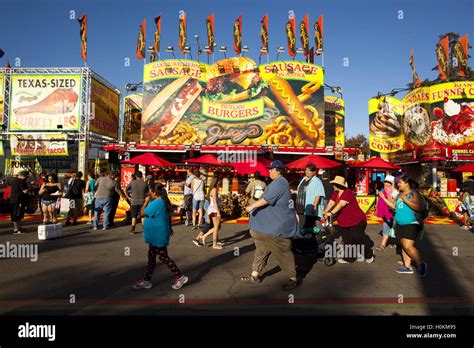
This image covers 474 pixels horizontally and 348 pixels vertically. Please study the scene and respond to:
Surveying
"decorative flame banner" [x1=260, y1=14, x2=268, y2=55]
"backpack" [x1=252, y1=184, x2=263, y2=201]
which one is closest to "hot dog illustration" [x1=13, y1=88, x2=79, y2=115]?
"decorative flame banner" [x1=260, y1=14, x2=268, y2=55]

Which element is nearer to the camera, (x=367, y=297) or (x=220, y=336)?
(x=220, y=336)

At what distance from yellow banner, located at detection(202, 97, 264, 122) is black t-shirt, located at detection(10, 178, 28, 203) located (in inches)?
496

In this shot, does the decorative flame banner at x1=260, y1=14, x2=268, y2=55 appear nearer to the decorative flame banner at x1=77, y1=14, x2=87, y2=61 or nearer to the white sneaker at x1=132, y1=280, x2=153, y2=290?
the decorative flame banner at x1=77, y1=14, x2=87, y2=61

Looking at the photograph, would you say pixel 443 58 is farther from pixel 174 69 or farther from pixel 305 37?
pixel 174 69

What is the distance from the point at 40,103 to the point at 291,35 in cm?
1681

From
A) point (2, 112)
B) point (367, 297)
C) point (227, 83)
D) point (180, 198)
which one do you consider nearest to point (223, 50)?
point (227, 83)

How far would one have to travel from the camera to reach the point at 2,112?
19734 mm

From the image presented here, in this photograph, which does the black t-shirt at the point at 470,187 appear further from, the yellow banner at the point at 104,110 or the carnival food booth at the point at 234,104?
the yellow banner at the point at 104,110

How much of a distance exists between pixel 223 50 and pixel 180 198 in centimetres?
1254

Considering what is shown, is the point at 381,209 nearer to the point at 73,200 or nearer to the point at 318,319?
the point at 318,319

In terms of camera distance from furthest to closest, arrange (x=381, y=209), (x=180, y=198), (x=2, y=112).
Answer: (x=2, y=112), (x=180, y=198), (x=381, y=209)

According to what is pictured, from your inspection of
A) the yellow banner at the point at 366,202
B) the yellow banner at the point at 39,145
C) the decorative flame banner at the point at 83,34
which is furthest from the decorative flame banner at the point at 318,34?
the yellow banner at the point at 39,145

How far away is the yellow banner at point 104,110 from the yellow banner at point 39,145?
6.40 ft

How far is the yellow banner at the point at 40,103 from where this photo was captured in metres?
19.3
